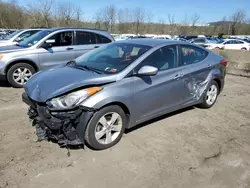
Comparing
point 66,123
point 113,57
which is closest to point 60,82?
point 66,123

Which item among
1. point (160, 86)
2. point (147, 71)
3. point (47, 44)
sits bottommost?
point (160, 86)

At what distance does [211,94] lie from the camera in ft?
17.0

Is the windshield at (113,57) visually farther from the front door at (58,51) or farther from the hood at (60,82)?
the front door at (58,51)

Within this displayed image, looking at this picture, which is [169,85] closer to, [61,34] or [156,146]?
[156,146]

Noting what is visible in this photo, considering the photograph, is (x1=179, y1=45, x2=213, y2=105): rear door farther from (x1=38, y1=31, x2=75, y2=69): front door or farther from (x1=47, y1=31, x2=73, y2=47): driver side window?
(x1=47, y1=31, x2=73, y2=47): driver side window

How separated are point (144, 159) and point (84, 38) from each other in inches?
210

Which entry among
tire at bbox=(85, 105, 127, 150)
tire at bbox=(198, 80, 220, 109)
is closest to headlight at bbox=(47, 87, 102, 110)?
tire at bbox=(85, 105, 127, 150)

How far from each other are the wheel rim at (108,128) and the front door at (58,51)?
391 cm

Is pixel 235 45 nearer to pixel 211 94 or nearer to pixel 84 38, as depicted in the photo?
pixel 84 38

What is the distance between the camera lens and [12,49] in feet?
21.5

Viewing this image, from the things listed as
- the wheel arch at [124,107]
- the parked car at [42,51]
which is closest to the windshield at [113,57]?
the wheel arch at [124,107]

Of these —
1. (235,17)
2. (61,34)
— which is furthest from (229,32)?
(61,34)

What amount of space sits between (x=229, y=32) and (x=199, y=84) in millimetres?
68167

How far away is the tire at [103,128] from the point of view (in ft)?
10.4
